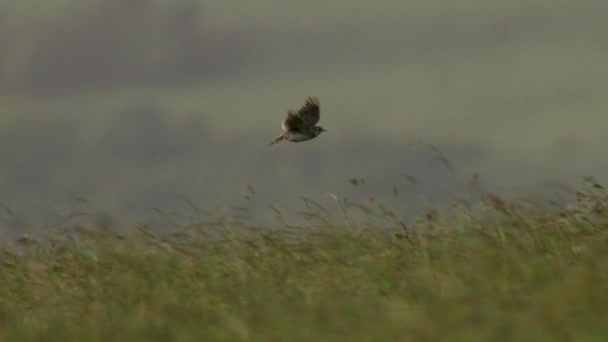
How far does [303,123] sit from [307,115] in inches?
4.4

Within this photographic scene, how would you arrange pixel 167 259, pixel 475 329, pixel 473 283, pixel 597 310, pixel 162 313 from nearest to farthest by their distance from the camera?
pixel 475 329 → pixel 597 310 → pixel 162 313 → pixel 473 283 → pixel 167 259

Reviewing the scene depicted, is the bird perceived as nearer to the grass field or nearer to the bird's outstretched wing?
the bird's outstretched wing

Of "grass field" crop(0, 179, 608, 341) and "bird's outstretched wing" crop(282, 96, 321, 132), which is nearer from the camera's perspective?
"grass field" crop(0, 179, 608, 341)

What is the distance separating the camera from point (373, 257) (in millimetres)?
10148

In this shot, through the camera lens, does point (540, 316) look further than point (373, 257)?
No

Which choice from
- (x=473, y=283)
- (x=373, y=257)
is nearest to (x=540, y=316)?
(x=473, y=283)

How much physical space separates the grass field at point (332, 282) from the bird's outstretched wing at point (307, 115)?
2876mm

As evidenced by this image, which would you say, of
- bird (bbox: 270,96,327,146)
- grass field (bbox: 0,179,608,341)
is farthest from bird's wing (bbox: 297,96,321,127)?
grass field (bbox: 0,179,608,341)

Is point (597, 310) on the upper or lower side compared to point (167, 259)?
upper

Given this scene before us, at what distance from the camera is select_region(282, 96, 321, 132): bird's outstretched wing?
13773 mm

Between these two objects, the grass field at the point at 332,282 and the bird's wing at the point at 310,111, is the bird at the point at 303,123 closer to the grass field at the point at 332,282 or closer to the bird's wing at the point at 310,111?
the bird's wing at the point at 310,111

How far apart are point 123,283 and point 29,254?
95.2 inches

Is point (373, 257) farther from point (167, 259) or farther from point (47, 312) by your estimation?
point (47, 312)

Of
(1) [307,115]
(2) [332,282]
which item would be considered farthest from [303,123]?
(2) [332,282]
